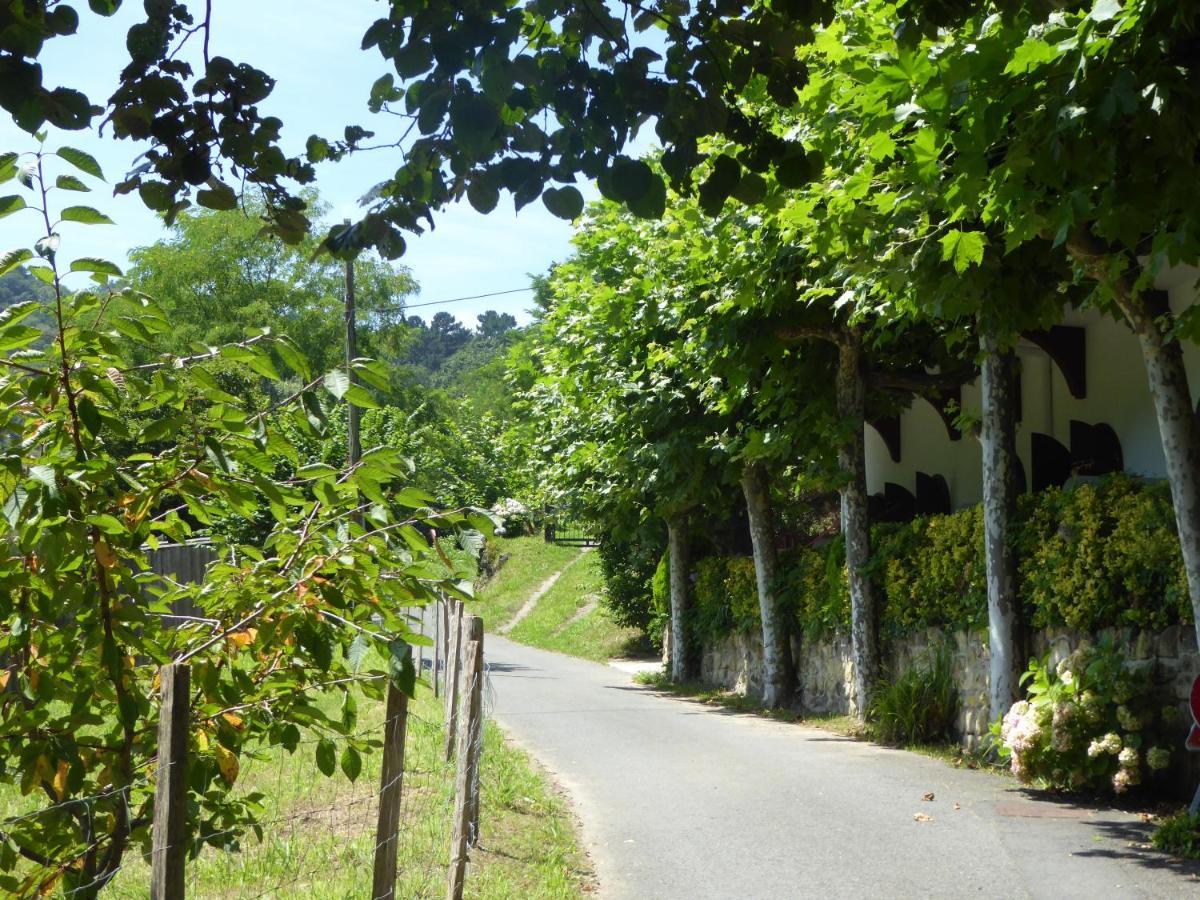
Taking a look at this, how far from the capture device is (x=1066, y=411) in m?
17.0

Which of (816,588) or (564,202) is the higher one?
(564,202)

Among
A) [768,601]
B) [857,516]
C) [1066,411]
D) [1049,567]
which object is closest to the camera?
[1049,567]

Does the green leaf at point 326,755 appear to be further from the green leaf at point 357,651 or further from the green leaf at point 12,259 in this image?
the green leaf at point 12,259

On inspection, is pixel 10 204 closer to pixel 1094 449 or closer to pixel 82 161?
pixel 82 161

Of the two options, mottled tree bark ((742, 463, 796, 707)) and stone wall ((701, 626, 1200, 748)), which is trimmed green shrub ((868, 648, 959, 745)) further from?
mottled tree bark ((742, 463, 796, 707))

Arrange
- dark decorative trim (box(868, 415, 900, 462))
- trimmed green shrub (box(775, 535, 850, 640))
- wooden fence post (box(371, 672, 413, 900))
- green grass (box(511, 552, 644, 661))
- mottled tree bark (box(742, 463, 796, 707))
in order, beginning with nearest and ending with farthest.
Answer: wooden fence post (box(371, 672, 413, 900)), trimmed green shrub (box(775, 535, 850, 640)), mottled tree bark (box(742, 463, 796, 707)), dark decorative trim (box(868, 415, 900, 462)), green grass (box(511, 552, 644, 661))

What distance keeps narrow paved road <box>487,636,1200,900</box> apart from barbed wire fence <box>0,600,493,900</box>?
1.27m

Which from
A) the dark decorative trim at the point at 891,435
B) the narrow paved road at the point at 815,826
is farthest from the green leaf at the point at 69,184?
the dark decorative trim at the point at 891,435

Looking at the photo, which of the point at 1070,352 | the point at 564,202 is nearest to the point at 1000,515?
the point at 1070,352

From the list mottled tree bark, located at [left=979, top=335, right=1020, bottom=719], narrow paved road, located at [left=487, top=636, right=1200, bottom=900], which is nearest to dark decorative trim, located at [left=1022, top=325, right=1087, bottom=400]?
mottled tree bark, located at [left=979, top=335, right=1020, bottom=719]

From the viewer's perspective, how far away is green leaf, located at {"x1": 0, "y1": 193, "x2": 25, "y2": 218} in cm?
303

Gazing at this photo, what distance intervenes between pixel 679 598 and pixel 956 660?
10.3 metres

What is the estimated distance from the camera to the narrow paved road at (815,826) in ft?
25.7

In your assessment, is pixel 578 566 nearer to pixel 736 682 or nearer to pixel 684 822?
pixel 736 682
